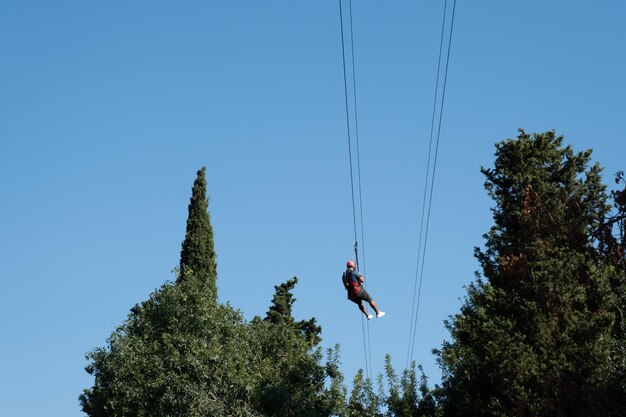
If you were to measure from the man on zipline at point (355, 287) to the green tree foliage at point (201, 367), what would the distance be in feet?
37.0

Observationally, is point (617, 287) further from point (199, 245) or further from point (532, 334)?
point (199, 245)

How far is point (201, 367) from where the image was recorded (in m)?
34.5

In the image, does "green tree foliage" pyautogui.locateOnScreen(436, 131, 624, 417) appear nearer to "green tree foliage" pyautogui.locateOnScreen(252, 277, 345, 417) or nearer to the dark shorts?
"green tree foliage" pyautogui.locateOnScreen(252, 277, 345, 417)

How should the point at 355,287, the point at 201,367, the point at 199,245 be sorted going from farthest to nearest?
1. the point at 199,245
2. the point at 201,367
3. the point at 355,287

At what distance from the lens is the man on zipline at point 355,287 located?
78.1 ft

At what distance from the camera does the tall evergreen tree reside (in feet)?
143

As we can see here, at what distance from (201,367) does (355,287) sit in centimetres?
1275

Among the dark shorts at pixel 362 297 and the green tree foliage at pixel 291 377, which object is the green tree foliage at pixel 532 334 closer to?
the green tree foliage at pixel 291 377

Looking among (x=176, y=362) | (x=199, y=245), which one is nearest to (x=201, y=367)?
(x=176, y=362)

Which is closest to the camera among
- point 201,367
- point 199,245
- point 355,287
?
point 355,287

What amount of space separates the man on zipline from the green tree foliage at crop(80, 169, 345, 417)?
37.0 feet

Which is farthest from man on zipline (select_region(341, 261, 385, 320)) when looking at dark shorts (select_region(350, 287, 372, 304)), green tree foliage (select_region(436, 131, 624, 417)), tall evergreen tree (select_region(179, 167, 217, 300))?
tall evergreen tree (select_region(179, 167, 217, 300))

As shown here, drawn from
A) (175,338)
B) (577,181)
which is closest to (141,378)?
(175,338)

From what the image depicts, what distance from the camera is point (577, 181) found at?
1718 inches
